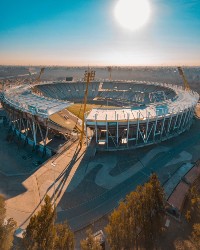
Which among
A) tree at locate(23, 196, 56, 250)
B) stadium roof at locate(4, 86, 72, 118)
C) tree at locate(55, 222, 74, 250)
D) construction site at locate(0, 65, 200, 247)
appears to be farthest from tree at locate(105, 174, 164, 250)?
stadium roof at locate(4, 86, 72, 118)

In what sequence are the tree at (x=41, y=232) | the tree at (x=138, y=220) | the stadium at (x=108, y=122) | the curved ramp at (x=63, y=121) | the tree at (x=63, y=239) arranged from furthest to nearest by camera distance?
the curved ramp at (x=63, y=121)
the stadium at (x=108, y=122)
the tree at (x=138, y=220)
the tree at (x=63, y=239)
the tree at (x=41, y=232)

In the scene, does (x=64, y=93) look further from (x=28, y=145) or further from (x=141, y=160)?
(x=141, y=160)

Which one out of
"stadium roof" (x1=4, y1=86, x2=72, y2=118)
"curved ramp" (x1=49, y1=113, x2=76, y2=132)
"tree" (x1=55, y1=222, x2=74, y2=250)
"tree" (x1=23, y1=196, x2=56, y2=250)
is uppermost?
"stadium roof" (x1=4, y1=86, x2=72, y2=118)

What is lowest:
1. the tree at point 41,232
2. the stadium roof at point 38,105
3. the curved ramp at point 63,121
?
the curved ramp at point 63,121

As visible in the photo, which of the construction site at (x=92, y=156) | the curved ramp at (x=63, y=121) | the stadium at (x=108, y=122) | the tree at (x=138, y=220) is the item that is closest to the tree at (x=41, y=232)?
the tree at (x=138, y=220)

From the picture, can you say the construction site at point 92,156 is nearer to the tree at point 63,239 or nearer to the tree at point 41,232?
the tree at point 63,239

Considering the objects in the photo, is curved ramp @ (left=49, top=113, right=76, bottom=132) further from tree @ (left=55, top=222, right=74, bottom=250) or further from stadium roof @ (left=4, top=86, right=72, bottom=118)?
tree @ (left=55, top=222, right=74, bottom=250)

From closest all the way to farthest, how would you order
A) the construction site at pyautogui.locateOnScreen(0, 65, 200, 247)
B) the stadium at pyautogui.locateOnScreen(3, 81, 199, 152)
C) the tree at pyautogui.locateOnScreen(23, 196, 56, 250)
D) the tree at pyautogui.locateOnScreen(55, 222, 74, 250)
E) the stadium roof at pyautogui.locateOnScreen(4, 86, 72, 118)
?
the tree at pyautogui.locateOnScreen(23, 196, 56, 250), the tree at pyautogui.locateOnScreen(55, 222, 74, 250), the construction site at pyautogui.locateOnScreen(0, 65, 200, 247), the stadium at pyautogui.locateOnScreen(3, 81, 199, 152), the stadium roof at pyautogui.locateOnScreen(4, 86, 72, 118)

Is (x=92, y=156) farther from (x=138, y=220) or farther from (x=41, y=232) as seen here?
(x=41, y=232)

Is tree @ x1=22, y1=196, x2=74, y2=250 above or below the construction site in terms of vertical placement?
above
